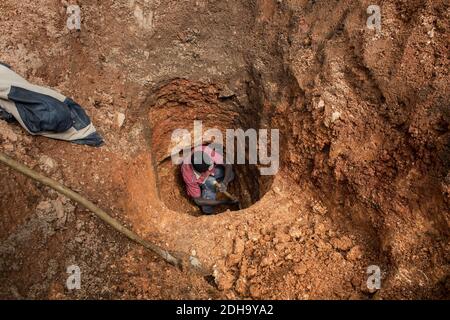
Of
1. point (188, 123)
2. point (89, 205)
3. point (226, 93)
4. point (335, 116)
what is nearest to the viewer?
point (89, 205)

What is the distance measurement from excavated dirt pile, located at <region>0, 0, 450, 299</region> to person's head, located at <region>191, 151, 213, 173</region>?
61 centimetres

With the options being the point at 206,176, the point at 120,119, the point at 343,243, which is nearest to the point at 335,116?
the point at 343,243

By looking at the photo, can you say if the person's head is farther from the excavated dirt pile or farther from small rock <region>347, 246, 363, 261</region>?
small rock <region>347, 246, 363, 261</region>

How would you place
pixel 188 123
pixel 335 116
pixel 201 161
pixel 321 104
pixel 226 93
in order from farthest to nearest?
pixel 188 123, pixel 226 93, pixel 201 161, pixel 321 104, pixel 335 116

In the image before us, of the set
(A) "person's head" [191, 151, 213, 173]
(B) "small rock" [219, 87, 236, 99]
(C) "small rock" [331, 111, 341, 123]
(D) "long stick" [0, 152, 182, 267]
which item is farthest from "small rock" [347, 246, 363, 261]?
(B) "small rock" [219, 87, 236, 99]

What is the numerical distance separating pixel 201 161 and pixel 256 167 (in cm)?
73

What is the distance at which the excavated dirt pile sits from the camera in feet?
9.29

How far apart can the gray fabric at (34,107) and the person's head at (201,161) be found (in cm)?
161

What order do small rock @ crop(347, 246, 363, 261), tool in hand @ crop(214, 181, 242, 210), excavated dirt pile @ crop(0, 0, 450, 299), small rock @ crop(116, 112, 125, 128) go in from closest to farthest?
1. excavated dirt pile @ crop(0, 0, 450, 299)
2. small rock @ crop(347, 246, 363, 261)
3. small rock @ crop(116, 112, 125, 128)
4. tool in hand @ crop(214, 181, 242, 210)

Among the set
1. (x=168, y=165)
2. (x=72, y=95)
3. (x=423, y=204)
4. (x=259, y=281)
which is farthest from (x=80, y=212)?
(x=423, y=204)

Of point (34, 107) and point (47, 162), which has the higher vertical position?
point (34, 107)

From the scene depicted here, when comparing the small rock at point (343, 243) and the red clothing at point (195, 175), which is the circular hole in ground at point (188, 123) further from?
the small rock at point (343, 243)

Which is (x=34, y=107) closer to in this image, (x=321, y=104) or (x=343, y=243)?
(x=321, y=104)

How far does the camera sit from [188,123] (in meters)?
5.23
